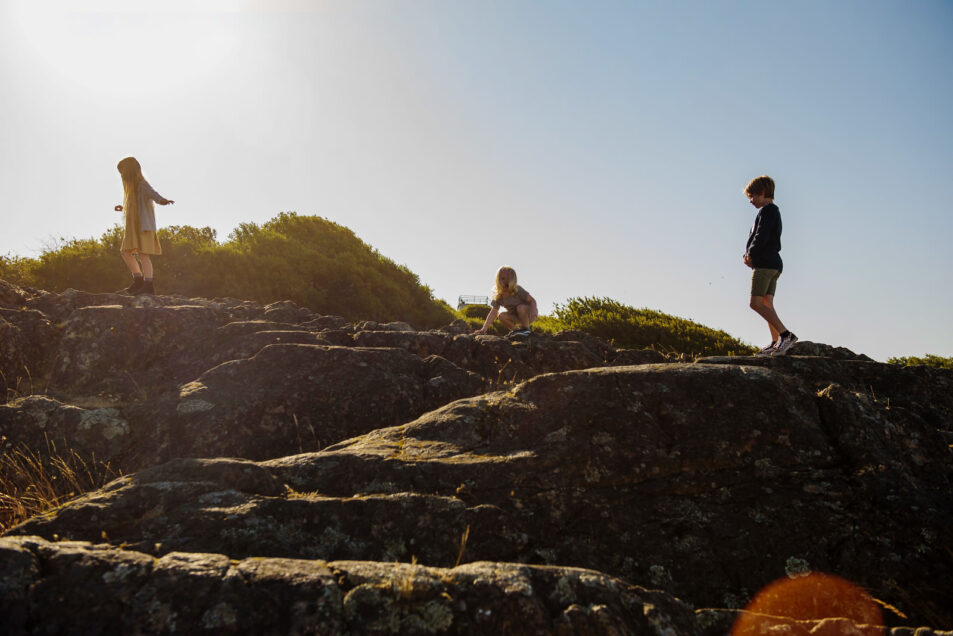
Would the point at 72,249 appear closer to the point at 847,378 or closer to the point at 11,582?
the point at 11,582

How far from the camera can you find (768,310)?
8.00 meters

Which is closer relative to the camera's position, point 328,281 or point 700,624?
point 700,624

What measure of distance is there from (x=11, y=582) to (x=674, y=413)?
418cm

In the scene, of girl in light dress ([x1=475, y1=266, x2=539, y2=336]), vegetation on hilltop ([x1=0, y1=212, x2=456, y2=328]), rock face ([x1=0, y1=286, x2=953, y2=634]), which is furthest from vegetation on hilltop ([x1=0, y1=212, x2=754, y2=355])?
rock face ([x1=0, y1=286, x2=953, y2=634])

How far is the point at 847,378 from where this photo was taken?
643cm

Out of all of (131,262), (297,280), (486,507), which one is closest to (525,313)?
(486,507)

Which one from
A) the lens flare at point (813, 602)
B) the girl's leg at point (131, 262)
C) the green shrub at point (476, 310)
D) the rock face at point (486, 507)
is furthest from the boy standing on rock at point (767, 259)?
the green shrub at point (476, 310)

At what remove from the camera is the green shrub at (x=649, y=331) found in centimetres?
1603

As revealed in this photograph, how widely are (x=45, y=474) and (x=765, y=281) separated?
9.08m

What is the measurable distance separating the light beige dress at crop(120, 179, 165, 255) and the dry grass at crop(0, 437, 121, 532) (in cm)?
602

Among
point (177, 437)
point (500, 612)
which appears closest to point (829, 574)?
point (500, 612)

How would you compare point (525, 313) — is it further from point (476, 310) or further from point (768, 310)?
point (476, 310)

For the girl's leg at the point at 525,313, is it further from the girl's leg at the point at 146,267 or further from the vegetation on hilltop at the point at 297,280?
the girl's leg at the point at 146,267

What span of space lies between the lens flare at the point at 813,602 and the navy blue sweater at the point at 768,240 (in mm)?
5724
